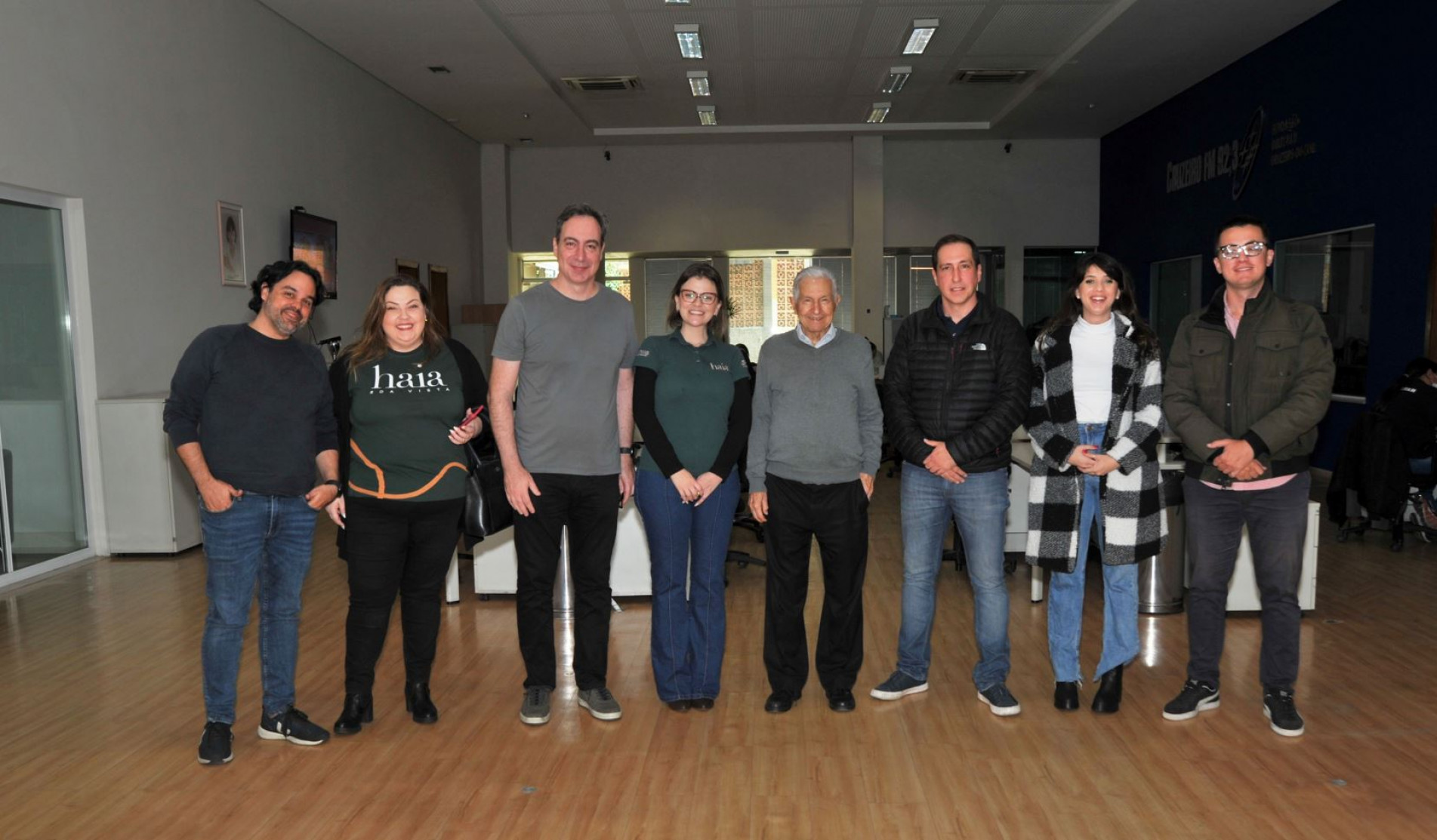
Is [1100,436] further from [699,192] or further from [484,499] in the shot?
[699,192]

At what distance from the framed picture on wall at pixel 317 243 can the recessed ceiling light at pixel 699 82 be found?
12.6 feet

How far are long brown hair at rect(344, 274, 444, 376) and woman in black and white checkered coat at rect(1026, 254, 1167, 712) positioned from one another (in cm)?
200

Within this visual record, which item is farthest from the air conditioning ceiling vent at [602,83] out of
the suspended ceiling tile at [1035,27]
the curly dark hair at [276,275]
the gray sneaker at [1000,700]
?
the gray sneaker at [1000,700]

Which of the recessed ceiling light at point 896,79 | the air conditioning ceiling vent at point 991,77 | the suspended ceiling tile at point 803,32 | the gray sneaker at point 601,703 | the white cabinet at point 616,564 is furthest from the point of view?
Result: the air conditioning ceiling vent at point 991,77

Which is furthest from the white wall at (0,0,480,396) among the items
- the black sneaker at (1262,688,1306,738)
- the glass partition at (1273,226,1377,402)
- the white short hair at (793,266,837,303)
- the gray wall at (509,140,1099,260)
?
the glass partition at (1273,226,1377,402)

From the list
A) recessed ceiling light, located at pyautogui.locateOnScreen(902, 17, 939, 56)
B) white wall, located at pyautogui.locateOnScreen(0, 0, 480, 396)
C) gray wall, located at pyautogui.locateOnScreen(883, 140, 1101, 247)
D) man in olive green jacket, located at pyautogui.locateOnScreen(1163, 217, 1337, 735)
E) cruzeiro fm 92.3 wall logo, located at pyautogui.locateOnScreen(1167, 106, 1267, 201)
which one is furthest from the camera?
gray wall, located at pyautogui.locateOnScreen(883, 140, 1101, 247)

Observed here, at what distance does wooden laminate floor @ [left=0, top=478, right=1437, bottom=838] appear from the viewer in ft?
9.26

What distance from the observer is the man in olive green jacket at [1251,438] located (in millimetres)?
3332

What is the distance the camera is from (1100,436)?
11.3ft

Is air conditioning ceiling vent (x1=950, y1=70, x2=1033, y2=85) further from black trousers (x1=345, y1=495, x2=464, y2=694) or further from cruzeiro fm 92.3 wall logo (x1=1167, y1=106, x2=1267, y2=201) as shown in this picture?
black trousers (x1=345, y1=495, x2=464, y2=694)

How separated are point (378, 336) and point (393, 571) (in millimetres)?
754

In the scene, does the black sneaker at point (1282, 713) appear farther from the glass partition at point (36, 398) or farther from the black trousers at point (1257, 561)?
the glass partition at point (36, 398)

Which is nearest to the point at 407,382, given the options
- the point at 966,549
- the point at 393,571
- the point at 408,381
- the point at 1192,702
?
the point at 408,381

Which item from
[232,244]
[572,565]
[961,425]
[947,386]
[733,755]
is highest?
[232,244]
